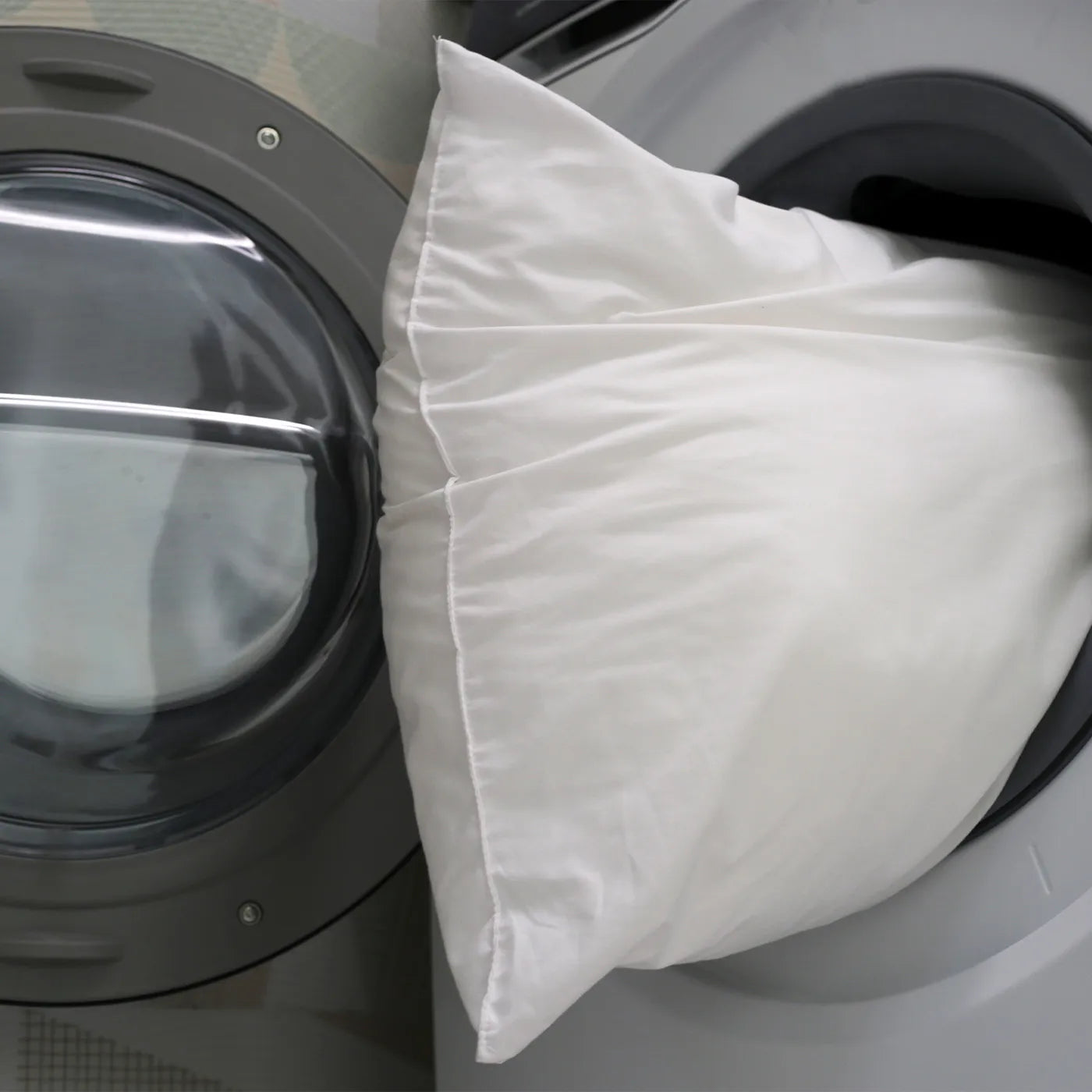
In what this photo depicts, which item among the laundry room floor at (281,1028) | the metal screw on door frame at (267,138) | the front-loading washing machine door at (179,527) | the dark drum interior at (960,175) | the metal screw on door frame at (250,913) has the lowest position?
the laundry room floor at (281,1028)

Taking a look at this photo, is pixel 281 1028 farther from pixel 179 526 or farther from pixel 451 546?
pixel 451 546

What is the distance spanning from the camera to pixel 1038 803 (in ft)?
1.78

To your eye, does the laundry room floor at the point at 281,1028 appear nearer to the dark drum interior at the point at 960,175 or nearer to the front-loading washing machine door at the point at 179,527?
the front-loading washing machine door at the point at 179,527

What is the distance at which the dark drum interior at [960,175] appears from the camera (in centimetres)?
56

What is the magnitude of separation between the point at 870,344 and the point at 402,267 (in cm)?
23

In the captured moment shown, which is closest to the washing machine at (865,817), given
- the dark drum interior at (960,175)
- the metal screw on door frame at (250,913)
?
the dark drum interior at (960,175)

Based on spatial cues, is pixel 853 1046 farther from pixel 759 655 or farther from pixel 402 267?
pixel 402 267

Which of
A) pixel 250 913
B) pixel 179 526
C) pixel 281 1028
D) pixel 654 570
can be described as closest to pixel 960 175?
pixel 654 570

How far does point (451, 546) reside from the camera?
0.45 m

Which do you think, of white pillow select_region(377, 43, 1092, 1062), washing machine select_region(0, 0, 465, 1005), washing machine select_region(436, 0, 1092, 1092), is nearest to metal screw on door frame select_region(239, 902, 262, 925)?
washing machine select_region(0, 0, 465, 1005)

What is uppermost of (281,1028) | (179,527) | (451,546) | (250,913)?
(451,546)

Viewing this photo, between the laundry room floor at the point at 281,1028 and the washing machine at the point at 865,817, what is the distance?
20cm

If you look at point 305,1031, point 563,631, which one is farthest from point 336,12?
point 305,1031

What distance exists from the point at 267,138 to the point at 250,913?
0.50m
